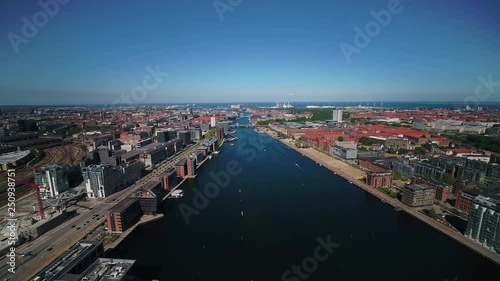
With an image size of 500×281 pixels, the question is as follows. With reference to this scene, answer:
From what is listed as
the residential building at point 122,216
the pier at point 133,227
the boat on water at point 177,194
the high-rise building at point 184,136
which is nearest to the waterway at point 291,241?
the pier at point 133,227

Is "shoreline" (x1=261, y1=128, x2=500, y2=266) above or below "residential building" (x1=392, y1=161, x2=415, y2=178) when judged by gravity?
below

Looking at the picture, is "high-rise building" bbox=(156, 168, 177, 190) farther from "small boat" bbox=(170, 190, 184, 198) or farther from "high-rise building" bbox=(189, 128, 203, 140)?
"high-rise building" bbox=(189, 128, 203, 140)

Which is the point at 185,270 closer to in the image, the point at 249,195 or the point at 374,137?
the point at 249,195

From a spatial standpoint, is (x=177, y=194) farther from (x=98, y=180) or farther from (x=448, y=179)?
(x=448, y=179)

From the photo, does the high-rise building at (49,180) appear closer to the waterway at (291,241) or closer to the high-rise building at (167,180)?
the high-rise building at (167,180)

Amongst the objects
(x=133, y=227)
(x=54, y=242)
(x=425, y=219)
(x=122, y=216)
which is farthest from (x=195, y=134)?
(x=425, y=219)

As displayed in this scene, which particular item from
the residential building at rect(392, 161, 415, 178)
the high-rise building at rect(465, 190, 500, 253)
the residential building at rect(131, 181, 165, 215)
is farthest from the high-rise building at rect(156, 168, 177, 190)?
the residential building at rect(392, 161, 415, 178)

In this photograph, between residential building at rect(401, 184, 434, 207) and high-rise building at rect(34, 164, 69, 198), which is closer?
residential building at rect(401, 184, 434, 207)
